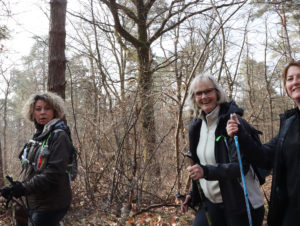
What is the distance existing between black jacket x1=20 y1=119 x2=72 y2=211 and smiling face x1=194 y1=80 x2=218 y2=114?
1347mm

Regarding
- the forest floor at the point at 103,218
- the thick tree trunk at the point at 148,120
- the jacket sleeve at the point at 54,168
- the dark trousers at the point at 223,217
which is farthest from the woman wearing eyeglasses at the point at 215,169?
the thick tree trunk at the point at 148,120

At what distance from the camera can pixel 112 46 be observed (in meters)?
9.08

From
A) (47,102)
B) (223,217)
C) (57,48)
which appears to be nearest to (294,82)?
(223,217)

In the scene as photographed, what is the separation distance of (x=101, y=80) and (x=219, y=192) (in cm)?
446

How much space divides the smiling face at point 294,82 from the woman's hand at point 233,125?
40 centimetres

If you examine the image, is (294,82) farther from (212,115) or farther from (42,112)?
(42,112)

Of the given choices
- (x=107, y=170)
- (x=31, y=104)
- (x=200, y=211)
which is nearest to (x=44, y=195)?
(x=31, y=104)

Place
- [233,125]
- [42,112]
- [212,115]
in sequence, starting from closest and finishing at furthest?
[233,125]
[212,115]
[42,112]

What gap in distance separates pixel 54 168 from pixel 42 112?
70 centimetres

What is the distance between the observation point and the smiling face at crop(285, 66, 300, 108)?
5.18ft

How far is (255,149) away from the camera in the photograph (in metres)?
1.81

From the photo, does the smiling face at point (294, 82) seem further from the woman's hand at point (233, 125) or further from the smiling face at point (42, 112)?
the smiling face at point (42, 112)

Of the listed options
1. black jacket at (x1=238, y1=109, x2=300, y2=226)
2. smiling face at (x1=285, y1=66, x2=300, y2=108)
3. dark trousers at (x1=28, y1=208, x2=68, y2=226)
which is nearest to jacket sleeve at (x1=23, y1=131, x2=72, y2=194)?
dark trousers at (x1=28, y1=208, x2=68, y2=226)

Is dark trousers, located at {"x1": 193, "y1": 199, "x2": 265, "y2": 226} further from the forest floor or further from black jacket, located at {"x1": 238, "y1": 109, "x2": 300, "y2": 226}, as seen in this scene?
the forest floor
